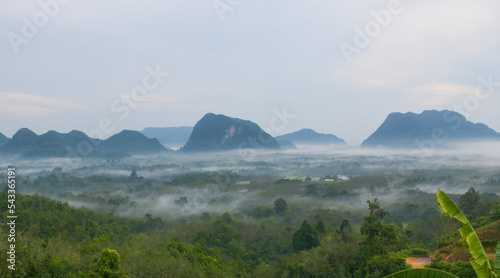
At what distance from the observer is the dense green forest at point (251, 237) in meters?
17.2

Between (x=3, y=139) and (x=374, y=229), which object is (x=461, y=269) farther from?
(x=3, y=139)

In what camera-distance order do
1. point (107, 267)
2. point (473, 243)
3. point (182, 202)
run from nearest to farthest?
point (473, 243) < point (107, 267) < point (182, 202)

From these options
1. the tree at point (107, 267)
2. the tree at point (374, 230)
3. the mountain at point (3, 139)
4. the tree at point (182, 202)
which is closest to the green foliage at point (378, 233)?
the tree at point (374, 230)

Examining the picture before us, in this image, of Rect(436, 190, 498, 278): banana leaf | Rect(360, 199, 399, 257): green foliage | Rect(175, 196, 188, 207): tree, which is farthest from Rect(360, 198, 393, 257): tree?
Rect(175, 196, 188, 207): tree

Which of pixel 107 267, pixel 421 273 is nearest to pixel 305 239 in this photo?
pixel 107 267

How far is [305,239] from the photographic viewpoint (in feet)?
107

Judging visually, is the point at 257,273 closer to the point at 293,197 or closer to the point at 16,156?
the point at 293,197

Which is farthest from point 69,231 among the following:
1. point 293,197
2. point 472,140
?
point 472,140

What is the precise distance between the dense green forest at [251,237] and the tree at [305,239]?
0.09 metres

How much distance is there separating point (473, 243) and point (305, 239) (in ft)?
93.2

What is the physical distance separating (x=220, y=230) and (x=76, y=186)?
66.5 meters

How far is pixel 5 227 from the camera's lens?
21.0 meters

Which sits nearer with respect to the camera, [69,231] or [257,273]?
[257,273]

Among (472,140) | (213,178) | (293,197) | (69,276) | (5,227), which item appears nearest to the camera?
(69,276)
